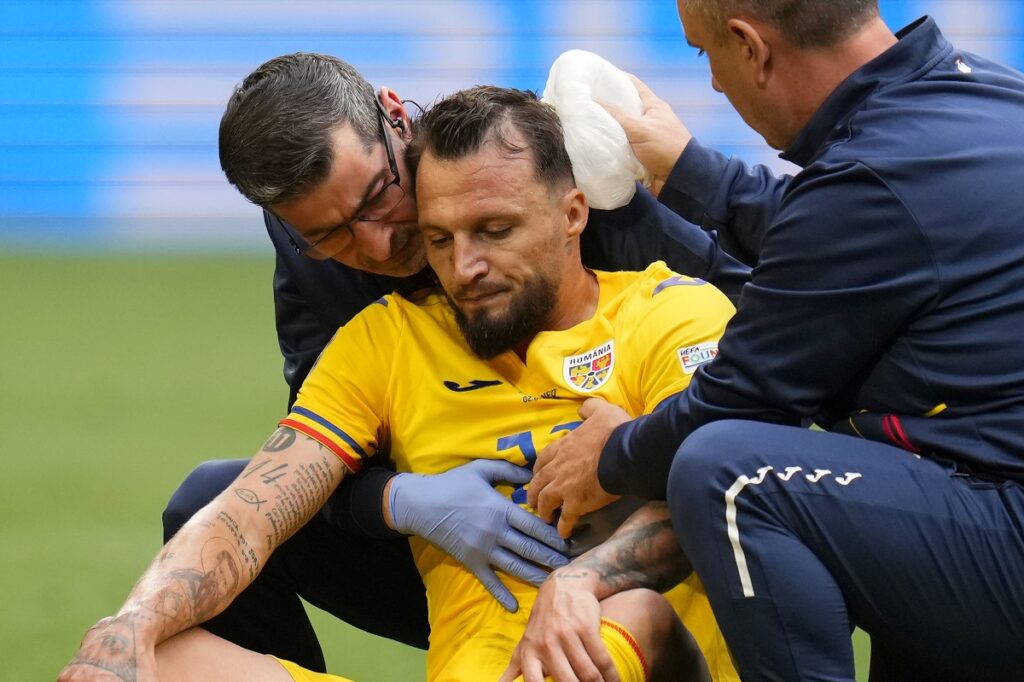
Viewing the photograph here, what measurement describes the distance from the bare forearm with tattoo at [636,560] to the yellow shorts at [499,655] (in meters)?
0.12

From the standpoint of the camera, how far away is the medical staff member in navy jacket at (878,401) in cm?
192

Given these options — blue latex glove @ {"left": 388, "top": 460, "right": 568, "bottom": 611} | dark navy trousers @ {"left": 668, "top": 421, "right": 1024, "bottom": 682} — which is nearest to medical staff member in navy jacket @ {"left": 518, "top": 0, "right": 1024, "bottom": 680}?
dark navy trousers @ {"left": 668, "top": 421, "right": 1024, "bottom": 682}

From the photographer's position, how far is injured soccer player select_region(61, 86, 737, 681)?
7.80ft

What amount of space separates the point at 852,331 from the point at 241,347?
408 cm

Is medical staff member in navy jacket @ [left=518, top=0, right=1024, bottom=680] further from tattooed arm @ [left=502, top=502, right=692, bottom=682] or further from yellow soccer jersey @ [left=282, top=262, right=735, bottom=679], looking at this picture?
yellow soccer jersey @ [left=282, top=262, right=735, bottom=679]

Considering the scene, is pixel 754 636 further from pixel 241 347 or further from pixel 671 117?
pixel 241 347

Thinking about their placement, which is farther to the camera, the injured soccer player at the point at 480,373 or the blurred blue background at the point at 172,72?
the blurred blue background at the point at 172,72

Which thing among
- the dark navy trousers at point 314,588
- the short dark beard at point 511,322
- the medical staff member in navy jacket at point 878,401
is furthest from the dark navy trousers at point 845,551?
the dark navy trousers at point 314,588


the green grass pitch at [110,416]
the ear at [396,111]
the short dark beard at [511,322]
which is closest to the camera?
the short dark beard at [511,322]

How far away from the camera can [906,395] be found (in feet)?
6.57

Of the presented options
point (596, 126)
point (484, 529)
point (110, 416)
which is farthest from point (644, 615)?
point (110, 416)

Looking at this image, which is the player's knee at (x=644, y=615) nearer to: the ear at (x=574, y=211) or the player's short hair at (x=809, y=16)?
the ear at (x=574, y=211)

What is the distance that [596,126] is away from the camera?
266 centimetres

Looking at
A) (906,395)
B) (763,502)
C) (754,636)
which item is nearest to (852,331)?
(906,395)
